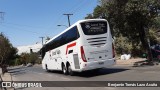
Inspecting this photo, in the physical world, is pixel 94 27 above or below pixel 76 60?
above

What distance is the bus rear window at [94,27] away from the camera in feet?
74.1

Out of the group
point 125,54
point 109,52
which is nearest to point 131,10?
point 109,52

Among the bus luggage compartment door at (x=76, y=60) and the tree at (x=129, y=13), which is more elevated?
the tree at (x=129, y=13)

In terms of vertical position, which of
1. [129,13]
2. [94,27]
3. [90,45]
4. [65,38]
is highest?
[129,13]

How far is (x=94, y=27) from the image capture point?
22.9 m

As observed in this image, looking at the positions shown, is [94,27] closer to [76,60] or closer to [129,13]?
[76,60]

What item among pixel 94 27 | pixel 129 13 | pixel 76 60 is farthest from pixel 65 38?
pixel 129 13

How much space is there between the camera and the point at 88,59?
22.5 metres

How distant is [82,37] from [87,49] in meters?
0.86

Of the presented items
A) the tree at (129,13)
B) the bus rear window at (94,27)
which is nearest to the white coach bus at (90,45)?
the bus rear window at (94,27)

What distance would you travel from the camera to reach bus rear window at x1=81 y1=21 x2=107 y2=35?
22.6 meters

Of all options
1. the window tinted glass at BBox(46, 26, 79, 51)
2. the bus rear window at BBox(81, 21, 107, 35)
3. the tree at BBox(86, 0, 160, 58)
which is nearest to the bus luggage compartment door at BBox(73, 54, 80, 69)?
the window tinted glass at BBox(46, 26, 79, 51)

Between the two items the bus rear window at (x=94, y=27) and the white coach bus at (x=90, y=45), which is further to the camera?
the bus rear window at (x=94, y=27)

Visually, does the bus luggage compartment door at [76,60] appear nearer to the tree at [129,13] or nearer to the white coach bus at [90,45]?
the white coach bus at [90,45]
